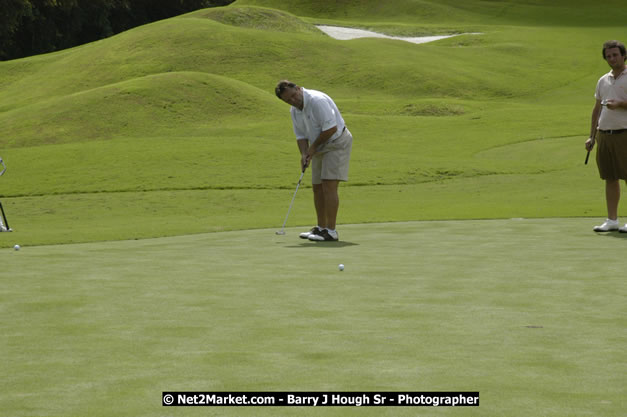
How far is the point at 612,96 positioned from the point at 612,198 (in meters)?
1.25

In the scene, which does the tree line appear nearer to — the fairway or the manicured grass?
the manicured grass

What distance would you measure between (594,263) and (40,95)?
44.3m

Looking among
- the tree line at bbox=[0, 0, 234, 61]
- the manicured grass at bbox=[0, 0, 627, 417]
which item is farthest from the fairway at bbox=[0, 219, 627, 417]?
the tree line at bbox=[0, 0, 234, 61]

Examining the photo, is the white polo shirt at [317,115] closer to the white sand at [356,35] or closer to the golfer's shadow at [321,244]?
the golfer's shadow at [321,244]

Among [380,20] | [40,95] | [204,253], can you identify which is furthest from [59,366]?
[380,20]

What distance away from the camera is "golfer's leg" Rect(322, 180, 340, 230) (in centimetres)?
1064

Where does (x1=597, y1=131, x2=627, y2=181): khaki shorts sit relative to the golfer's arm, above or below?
below

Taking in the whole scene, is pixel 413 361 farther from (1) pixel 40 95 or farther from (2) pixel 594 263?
(1) pixel 40 95

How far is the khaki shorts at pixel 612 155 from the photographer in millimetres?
10867

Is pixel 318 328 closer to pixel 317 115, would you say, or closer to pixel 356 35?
pixel 317 115

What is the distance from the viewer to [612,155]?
36.0ft

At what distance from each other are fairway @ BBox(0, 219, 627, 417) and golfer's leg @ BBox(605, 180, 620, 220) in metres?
1.76

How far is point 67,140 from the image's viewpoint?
31.4m

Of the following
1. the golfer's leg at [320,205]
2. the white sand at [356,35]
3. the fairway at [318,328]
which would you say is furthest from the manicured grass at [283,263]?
the white sand at [356,35]
